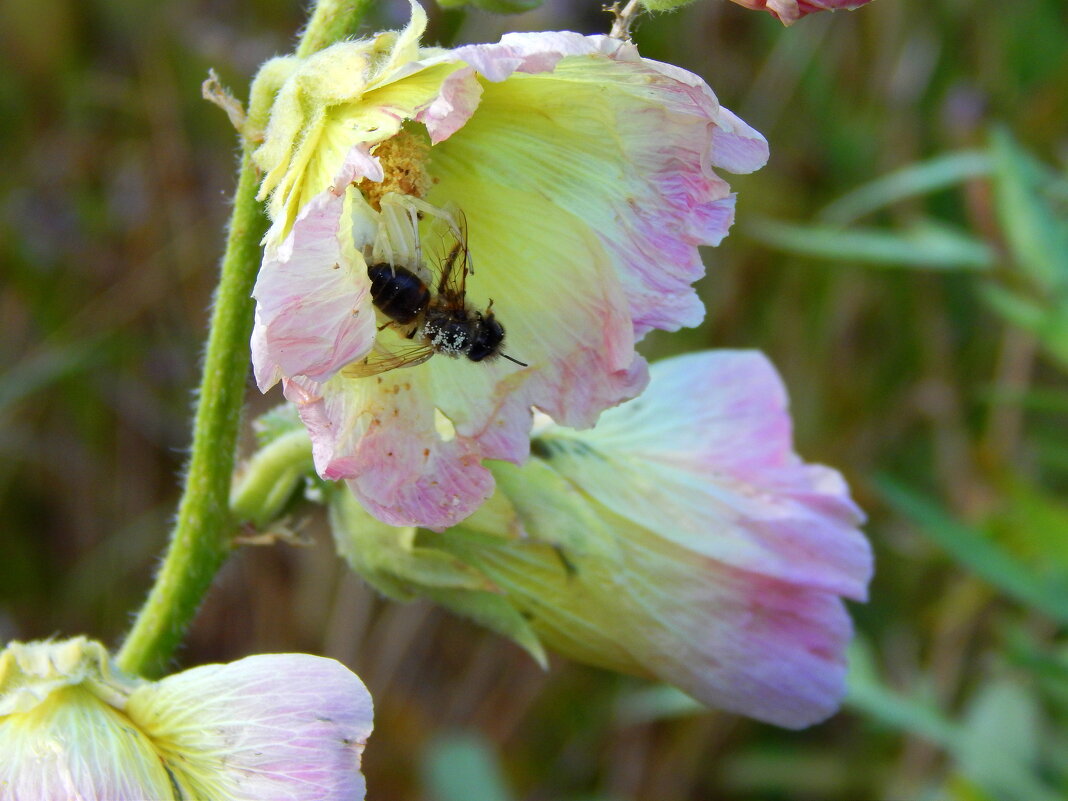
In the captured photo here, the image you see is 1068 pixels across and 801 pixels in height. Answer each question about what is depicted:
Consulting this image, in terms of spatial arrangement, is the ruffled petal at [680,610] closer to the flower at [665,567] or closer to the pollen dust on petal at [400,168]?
the flower at [665,567]

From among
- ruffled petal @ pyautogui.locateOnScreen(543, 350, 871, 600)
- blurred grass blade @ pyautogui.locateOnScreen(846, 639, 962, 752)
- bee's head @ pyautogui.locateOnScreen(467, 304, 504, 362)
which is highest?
bee's head @ pyautogui.locateOnScreen(467, 304, 504, 362)

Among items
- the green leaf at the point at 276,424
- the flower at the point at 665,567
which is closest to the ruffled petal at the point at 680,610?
the flower at the point at 665,567

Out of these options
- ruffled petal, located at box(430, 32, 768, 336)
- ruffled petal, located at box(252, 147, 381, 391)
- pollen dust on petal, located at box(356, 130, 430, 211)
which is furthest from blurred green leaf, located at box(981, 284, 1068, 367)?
ruffled petal, located at box(252, 147, 381, 391)

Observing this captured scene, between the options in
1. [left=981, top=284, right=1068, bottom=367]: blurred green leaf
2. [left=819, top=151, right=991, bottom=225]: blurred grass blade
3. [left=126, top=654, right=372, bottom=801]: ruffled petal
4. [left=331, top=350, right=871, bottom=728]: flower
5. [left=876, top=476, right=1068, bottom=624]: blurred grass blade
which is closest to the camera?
[left=126, top=654, right=372, bottom=801]: ruffled petal

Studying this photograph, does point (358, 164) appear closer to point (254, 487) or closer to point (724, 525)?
point (254, 487)

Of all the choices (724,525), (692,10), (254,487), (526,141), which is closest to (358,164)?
(526,141)

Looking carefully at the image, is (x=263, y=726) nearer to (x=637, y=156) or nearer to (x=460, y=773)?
(x=637, y=156)

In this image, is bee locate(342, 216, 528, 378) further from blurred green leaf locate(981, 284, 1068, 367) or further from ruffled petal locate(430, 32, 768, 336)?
blurred green leaf locate(981, 284, 1068, 367)
